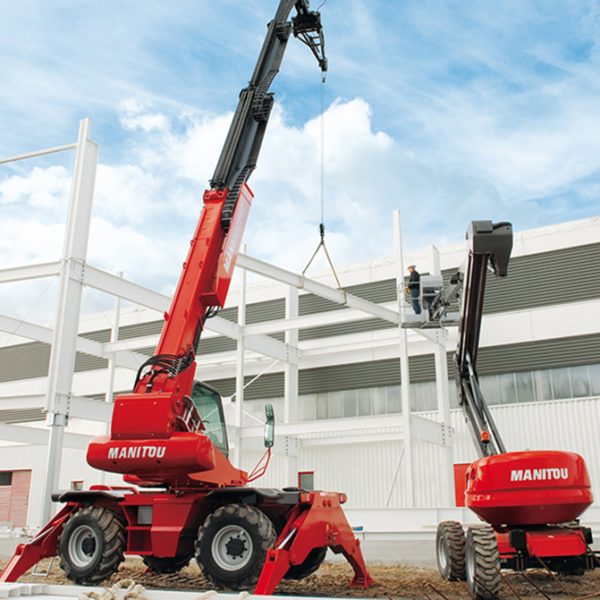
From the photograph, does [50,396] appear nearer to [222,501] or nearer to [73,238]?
[73,238]

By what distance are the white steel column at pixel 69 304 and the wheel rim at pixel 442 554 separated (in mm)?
7255

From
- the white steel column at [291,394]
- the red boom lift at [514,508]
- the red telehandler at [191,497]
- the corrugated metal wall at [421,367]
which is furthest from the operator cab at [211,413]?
the corrugated metal wall at [421,367]

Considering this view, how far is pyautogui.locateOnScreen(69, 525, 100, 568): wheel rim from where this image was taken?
9.73 m

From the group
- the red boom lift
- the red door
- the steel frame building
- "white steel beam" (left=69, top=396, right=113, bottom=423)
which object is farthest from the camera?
the red door

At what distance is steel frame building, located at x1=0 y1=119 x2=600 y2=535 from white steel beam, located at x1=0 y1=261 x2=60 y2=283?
9.10ft

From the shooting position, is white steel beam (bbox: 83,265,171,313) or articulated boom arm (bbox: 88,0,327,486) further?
white steel beam (bbox: 83,265,171,313)

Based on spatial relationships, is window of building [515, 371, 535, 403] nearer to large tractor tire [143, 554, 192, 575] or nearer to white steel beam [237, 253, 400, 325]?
white steel beam [237, 253, 400, 325]

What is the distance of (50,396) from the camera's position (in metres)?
13.8

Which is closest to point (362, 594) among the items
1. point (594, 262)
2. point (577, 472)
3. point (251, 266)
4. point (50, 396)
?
point (577, 472)

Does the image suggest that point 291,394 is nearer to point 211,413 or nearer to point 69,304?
point 69,304

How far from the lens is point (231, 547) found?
8.93m

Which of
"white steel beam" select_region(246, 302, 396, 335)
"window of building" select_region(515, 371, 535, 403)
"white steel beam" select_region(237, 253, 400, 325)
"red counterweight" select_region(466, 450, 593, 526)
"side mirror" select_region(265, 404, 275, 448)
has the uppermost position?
"white steel beam" select_region(237, 253, 400, 325)

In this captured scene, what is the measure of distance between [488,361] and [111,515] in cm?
1828

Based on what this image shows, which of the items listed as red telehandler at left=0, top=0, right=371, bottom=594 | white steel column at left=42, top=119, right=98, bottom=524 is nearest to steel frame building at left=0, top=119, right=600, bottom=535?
white steel column at left=42, top=119, right=98, bottom=524
